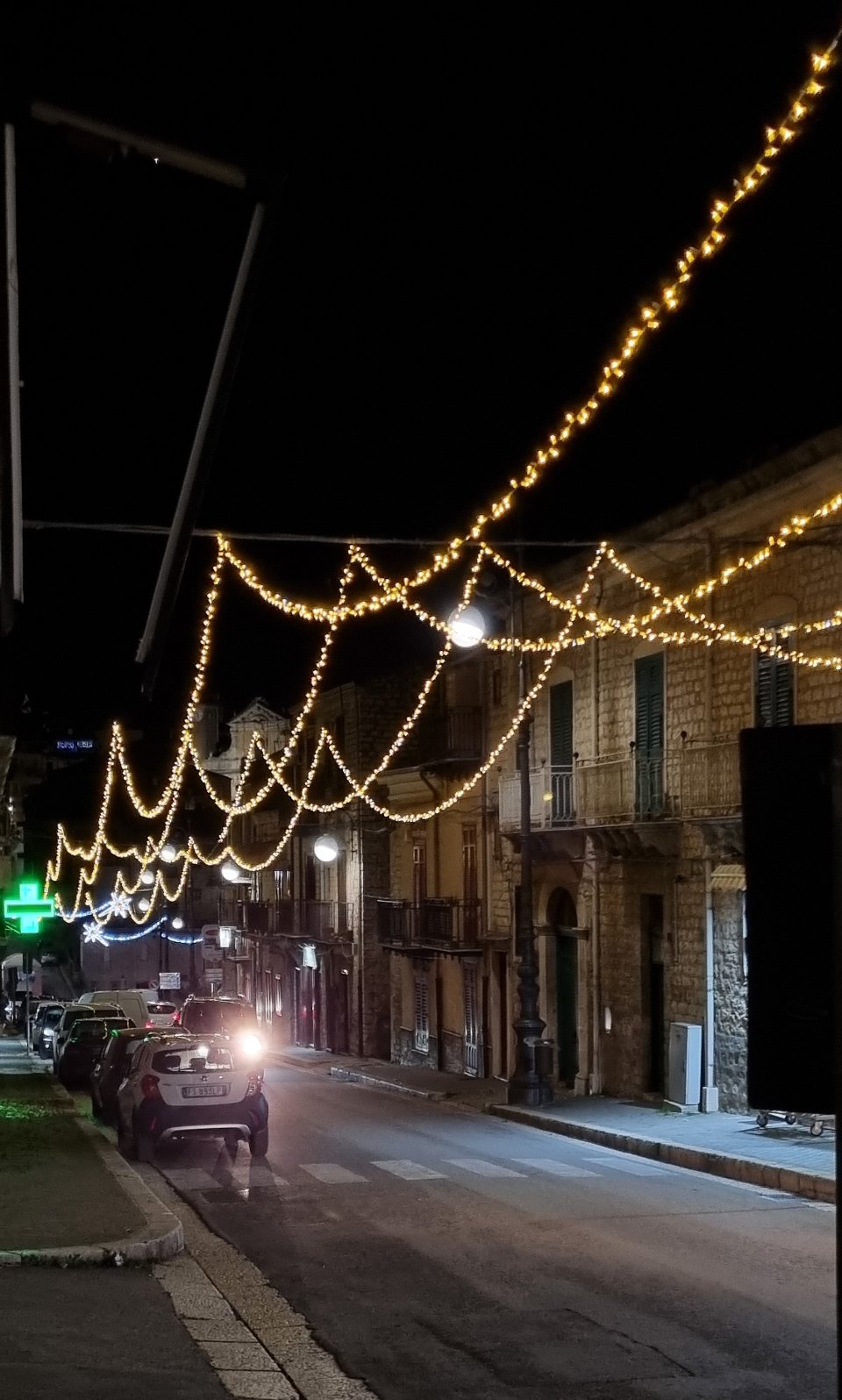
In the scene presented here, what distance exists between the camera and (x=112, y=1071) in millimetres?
21844

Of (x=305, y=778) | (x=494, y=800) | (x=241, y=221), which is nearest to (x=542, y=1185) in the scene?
(x=241, y=221)

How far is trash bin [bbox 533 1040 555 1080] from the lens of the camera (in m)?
24.7

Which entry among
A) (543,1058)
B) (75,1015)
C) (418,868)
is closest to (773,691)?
(543,1058)

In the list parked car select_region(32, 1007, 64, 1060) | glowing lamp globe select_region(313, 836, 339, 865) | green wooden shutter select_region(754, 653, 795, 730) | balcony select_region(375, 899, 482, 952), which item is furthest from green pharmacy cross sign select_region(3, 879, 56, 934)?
green wooden shutter select_region(754, 653, 795, 730)

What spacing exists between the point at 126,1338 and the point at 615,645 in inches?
750

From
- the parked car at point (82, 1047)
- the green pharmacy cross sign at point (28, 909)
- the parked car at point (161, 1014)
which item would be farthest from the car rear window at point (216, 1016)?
the parked car at point (82, 1047)

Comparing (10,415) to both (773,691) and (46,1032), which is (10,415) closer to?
(773,691)

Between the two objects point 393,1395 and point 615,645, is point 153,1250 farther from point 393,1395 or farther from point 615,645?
point 615,645

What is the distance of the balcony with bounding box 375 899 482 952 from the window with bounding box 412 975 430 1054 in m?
1.12

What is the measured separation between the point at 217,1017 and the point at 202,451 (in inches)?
1261

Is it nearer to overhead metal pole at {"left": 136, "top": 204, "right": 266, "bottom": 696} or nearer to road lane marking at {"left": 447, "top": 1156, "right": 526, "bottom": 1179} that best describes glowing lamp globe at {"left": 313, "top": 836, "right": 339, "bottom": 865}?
road lane marking at {"left": 447, "top": 1156, "right": 526, "bottom": 1179}

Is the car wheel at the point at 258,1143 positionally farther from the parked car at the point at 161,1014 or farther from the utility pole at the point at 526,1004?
the parked car at the point at 161,1014

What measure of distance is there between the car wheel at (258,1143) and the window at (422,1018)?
19.6m

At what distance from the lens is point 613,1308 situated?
9.88 metres
